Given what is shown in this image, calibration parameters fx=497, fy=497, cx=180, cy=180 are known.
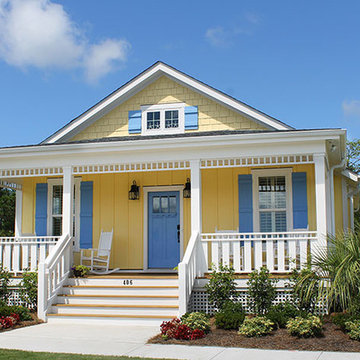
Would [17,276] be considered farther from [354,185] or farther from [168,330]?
[354,185]

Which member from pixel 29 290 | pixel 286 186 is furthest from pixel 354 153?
pixel 29 290

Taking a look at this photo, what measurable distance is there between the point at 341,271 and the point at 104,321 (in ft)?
14.2

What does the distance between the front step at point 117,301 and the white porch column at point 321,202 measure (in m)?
2.91

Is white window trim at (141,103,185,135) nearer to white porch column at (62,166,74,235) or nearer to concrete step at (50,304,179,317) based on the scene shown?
white porch column at (62,166,74,235)

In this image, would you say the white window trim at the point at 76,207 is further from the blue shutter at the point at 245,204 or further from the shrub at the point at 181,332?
the shrub at the point at 181,332

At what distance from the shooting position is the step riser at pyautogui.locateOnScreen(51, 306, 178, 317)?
9047 mm

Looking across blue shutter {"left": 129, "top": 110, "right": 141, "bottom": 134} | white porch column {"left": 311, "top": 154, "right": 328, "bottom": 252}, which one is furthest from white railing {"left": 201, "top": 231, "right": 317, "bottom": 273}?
blue shutter {"left": 129, "top": 110, "right": 141, "bottom": 134}

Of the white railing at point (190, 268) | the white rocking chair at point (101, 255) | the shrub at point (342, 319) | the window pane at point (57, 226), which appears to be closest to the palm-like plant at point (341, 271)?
the shrub at point (342, 319)

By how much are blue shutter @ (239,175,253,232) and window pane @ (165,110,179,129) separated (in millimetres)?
2564

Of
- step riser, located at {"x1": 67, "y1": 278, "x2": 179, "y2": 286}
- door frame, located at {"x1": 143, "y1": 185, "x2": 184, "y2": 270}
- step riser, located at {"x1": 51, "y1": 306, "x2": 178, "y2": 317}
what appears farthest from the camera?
door frame, located at {"x1": 143, "y1": 185, "x2": 184, "y2": 270}

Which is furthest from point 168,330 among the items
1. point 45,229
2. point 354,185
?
point 354,185

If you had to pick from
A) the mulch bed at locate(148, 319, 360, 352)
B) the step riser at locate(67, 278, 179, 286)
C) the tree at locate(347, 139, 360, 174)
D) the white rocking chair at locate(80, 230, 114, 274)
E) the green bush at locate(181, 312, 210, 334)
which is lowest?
the mulch bed at locate(148, 319, 360, 352)

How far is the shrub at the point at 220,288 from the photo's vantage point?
8.95 metres

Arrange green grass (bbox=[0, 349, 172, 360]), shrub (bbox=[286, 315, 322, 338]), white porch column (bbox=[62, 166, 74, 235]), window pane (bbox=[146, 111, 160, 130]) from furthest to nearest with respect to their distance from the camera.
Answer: window pane (bbox=[146, 111, 160, 130]) < white porch column (bbox=[62, 166, 74, 235]) < shrub (bbox=[286, 315, 322, 338]) < green grass (bbox=[0, 349, 172, 360])
